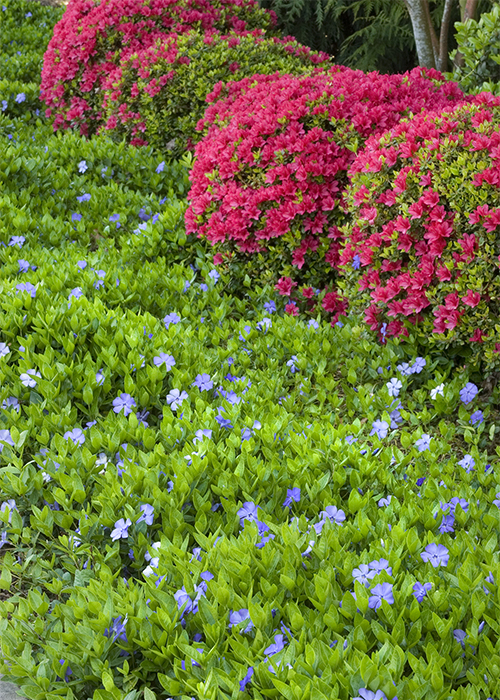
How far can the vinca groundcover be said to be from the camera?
1.73m

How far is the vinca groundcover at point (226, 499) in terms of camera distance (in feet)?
5.67

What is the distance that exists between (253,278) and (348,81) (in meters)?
1.42

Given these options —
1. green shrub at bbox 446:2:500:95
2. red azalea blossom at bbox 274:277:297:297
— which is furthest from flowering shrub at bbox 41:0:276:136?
red azalea blossom at bbox 274:277:297:297

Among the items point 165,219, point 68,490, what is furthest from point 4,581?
point 165,219

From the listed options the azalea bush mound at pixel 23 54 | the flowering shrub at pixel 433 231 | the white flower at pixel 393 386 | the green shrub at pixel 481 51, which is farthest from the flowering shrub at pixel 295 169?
the azalea bush mound at pixel 23 54

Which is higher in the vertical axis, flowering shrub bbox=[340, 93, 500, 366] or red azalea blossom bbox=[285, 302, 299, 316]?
flowering shrub bbox=[340, 93, 500, 366]

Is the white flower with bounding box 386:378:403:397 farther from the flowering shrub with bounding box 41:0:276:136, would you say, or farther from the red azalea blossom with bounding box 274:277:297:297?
the flowering shrub with bounding box 41:0:276:136

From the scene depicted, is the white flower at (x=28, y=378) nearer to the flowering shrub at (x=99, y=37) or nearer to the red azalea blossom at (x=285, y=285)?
the red azalea blossom at (x=285, y=285)

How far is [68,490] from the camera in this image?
2.38 m

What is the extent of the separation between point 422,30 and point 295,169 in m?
2.62

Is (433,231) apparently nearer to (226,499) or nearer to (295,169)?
(295,169)

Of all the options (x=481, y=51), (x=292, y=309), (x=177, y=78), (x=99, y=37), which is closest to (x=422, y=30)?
(x=481, y=51)

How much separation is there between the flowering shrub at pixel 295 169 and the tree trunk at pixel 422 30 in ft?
4.87

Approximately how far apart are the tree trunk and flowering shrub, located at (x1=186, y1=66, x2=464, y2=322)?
1.48m
